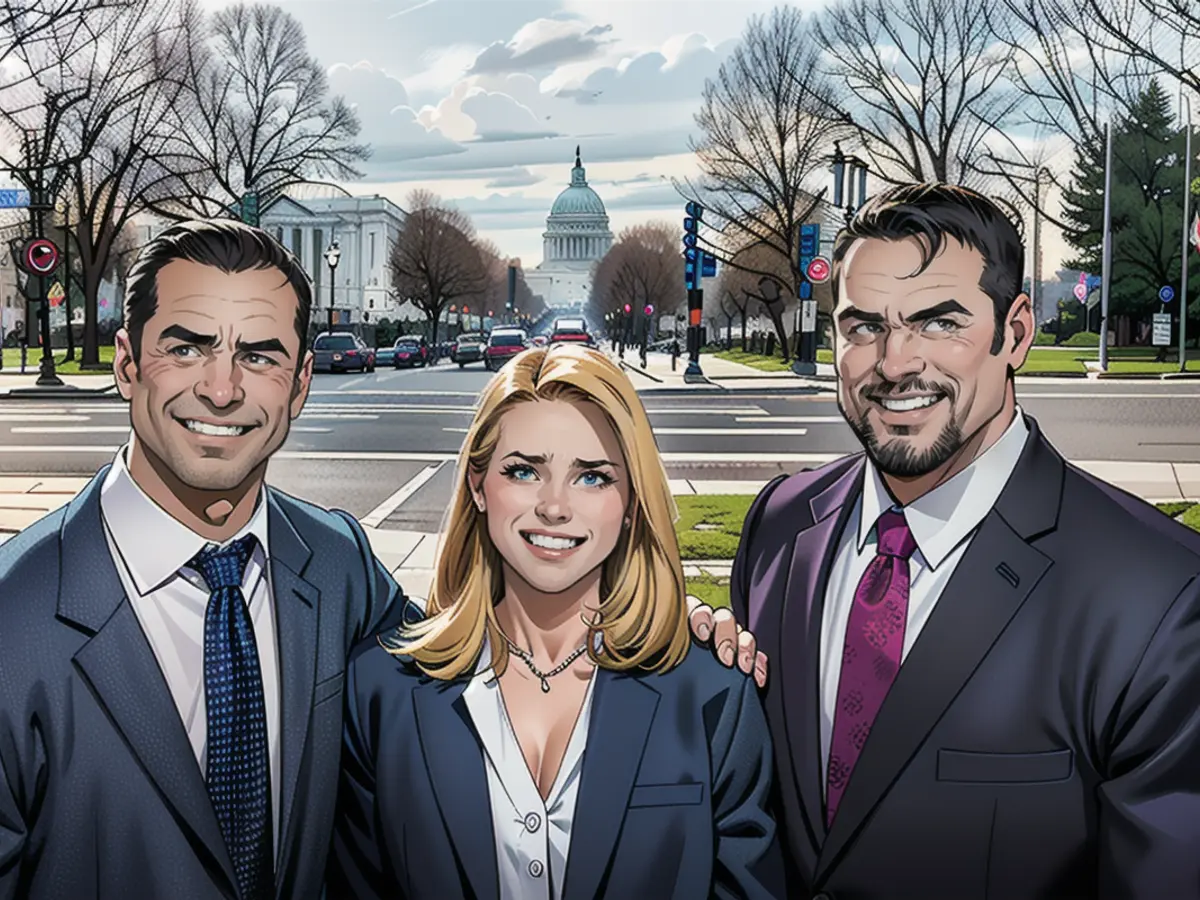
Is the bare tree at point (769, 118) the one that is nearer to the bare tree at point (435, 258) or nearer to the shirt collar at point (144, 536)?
the bare tree at point (435, 258)

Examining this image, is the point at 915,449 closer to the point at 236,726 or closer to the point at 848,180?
the point at 848,180

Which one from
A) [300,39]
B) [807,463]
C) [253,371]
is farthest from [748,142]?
[807,463]

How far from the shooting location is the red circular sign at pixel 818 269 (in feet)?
14.4

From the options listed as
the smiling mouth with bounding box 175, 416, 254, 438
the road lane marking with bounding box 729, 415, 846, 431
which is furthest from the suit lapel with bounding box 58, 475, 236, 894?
the road lane marking with bounding box 729, 415, 846, 431

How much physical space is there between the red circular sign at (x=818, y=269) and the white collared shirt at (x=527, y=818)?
7.63 ft

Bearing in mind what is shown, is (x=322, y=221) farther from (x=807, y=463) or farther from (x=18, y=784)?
(x=807, y=463)

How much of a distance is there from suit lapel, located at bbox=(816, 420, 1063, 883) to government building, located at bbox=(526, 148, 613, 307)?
2378mm

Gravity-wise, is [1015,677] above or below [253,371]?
below

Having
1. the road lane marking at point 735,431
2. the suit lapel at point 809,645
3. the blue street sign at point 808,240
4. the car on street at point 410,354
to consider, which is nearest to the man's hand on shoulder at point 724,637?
the suit lapel at point 809,645

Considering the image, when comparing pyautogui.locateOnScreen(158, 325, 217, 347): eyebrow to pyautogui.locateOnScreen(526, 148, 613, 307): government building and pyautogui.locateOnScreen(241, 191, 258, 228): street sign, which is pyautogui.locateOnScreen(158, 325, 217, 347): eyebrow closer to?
pyautogui.locateOnScreen(241, 191, 258, 228): street sign

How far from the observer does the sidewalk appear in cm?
641

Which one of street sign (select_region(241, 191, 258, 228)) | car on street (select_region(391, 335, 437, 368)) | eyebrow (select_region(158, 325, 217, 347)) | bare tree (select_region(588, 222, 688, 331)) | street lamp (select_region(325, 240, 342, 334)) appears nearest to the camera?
eyebrow (select_region(158, 325, 217, 347))

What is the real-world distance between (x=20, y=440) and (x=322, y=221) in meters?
8.38

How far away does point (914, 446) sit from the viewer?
8.64 feet
